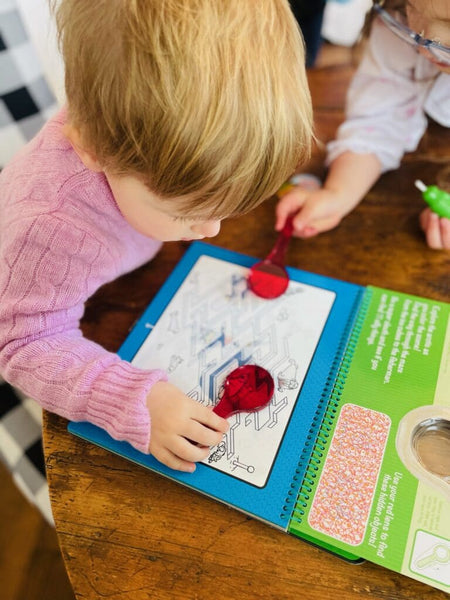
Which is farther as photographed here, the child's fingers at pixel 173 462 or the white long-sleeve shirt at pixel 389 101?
the white long-sleeve shirt at pixel 389 101

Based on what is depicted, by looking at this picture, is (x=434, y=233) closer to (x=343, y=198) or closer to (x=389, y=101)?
(x=343, y=198)

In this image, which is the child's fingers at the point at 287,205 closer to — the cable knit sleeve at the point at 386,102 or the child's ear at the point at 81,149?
the cable knit sleeve at the point at 386,102

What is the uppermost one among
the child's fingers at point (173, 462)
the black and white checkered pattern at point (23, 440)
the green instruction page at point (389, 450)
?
the child's fingers at point (173, 462)

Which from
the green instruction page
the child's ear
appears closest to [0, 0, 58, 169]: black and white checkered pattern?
the child's ear

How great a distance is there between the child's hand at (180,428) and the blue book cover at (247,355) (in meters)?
0.01

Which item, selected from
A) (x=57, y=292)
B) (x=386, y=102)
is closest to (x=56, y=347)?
(x=57, y=292)

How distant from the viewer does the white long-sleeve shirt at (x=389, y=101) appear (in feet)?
2.32

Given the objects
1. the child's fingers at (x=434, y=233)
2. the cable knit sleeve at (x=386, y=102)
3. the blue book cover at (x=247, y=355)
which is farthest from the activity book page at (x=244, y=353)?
the cable knit sleeve at (x=386, y=102)

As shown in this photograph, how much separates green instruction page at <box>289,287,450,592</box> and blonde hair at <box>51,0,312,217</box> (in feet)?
0.77

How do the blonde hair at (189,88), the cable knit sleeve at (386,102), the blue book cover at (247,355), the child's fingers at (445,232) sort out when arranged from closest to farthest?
1. the blonde hair at (189,88)
2. the blue book cover at (247,355)
3. the child's fingers at (445,232)
4. the cable knit sleeve at (386,102)

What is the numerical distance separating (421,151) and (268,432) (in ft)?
1.72

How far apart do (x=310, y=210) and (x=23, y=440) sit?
530 millimetres

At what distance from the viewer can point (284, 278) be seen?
593 mm

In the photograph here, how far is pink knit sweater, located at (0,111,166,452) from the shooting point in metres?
0.47
